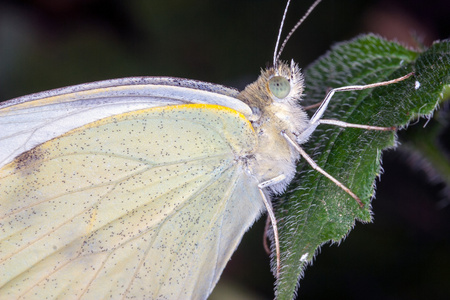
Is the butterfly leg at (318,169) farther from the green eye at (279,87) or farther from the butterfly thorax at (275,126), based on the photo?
the green eye at (279,87)

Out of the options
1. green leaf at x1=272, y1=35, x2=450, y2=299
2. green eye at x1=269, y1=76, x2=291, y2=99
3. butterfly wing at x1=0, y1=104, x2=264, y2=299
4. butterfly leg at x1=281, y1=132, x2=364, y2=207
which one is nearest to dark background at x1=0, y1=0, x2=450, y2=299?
green leaf at x1=272, y1=35, x2=450, y2=299

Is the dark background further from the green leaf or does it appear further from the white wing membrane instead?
the white wing membrane

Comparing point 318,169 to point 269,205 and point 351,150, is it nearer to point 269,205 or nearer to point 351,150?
point 351,150

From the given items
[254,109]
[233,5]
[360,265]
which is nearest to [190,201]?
[254,109]

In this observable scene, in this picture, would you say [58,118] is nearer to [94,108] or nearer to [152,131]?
[94,108]

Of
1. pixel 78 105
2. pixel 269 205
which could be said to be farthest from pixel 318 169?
pixel 78 105

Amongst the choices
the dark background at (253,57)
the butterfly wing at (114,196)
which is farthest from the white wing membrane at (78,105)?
the dark background at (253,57)

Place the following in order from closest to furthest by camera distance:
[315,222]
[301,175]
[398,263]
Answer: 1. [315,222]
2. [301,175]
3. [398,263]
